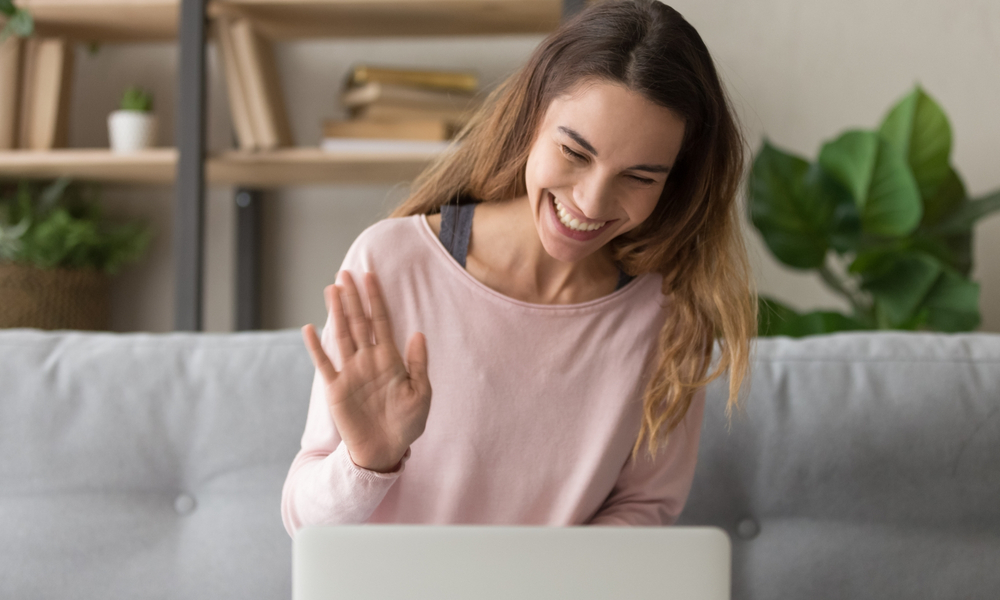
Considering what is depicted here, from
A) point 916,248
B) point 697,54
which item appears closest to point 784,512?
point 697,54

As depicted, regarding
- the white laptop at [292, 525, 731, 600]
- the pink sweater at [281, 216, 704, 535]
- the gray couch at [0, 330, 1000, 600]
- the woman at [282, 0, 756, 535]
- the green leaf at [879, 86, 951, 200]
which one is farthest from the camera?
the green leaf at [879, 86, 951, 200]

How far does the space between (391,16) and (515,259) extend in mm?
993

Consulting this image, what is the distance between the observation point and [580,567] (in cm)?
50

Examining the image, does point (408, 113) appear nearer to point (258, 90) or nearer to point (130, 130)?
point (258, 90)

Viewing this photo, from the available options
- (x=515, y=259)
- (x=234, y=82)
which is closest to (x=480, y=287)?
(x=515, y=259)

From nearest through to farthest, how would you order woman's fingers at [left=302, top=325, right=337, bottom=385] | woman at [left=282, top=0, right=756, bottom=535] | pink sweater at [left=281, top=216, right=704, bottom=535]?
woman's fingers at [left=302, top=325, right=337, bottom=385]
woman at [left=282, top=0, right=756, bottom=535]
pink sweater at [left=281, top=216, right=704, bottom=535]

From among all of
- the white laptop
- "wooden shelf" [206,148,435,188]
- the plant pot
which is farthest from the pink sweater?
the plant pot

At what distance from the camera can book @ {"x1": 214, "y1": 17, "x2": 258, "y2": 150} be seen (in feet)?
5.55

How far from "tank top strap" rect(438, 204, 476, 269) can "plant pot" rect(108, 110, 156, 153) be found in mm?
1089

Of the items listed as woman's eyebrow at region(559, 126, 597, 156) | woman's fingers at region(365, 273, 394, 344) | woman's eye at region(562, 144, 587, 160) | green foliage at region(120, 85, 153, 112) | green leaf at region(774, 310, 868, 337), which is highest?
woman's eyebrow at region(559, 126, 597, 156)

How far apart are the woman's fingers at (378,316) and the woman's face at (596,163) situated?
205 mm

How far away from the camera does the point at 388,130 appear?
65.7 inches

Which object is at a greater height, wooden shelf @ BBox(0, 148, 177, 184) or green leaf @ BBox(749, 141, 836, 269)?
green leaf @ BBox(749, 141, 836, 269)

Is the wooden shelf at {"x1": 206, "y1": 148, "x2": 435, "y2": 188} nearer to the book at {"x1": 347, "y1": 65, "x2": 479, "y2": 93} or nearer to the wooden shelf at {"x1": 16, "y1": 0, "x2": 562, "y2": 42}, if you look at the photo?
the book at {"x1": 347, "y1": 65, "x2": 479, "y2": 93}
